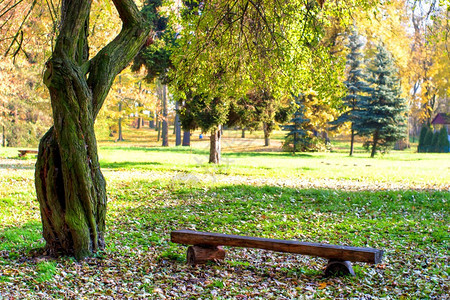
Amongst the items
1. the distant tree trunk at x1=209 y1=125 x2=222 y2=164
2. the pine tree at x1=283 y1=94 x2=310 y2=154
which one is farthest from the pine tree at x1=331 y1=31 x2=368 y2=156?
the distant tree trunk at x1=209 y1=125 x2=222 y2=164

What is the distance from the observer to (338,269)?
5.52 meters

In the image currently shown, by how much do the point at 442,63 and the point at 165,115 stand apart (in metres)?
24.2

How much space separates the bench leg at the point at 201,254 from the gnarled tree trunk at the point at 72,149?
1.32 meters

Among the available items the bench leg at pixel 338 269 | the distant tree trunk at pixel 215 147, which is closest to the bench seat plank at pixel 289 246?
the bench leg at pixel 338 269

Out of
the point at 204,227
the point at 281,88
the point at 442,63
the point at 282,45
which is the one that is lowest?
the point at 204,227

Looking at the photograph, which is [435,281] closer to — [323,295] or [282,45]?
[323,295]

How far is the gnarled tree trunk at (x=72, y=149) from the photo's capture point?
17.9 feet

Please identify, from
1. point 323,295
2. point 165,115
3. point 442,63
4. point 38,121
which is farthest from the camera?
point 165,115

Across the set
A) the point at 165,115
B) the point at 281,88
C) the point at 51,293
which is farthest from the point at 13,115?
the point at 51,293

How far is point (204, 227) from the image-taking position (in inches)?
331

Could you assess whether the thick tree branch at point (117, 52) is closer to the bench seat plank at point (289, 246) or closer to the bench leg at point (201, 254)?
the bench seat plank at point (289, 246)

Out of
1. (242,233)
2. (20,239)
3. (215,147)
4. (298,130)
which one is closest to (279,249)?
(242,233)

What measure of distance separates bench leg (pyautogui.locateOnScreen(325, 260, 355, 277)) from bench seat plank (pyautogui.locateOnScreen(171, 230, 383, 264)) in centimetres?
22

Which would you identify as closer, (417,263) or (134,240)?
(417,263)
